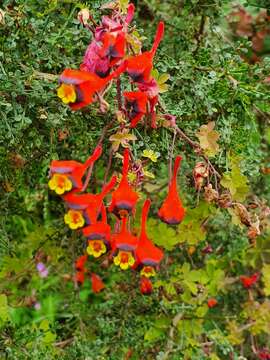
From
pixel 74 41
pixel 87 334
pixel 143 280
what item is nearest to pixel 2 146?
pixel 74 41

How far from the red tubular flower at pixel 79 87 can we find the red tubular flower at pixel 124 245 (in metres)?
0.21

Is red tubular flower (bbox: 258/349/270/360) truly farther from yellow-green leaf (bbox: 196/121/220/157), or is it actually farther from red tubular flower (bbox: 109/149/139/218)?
red tubular flower (bbox: 109/149/139/218)

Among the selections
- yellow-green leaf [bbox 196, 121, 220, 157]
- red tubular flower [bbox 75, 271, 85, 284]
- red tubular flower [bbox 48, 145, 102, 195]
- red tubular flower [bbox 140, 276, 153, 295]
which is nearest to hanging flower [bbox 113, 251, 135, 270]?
red tubular flower [bbox 48, 145, 102, 195]

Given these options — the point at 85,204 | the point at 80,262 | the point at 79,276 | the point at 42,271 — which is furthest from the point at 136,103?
the point at 42,271

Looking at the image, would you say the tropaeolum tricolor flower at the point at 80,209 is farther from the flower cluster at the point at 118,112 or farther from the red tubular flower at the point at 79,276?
the red tubular flower at the point at 79,276

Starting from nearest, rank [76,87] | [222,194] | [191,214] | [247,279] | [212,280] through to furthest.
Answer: [76,87]
[222,194]
[191,214]
[212,280]
[247,279]

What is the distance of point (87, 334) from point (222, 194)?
73 centimetres

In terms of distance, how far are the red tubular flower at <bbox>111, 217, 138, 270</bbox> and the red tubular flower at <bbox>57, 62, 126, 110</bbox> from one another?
21 cm

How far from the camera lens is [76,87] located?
0.95m

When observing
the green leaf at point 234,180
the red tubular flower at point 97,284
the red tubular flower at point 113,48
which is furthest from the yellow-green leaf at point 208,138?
the red tubular flower at point 97,284

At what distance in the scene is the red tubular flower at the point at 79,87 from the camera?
3.13 feet

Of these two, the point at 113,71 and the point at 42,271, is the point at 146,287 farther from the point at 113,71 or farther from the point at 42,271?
the point at 113,71

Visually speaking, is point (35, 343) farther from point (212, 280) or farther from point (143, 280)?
point (212, 280)

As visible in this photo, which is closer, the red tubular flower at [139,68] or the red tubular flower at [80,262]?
the red tubular flower at [139,68]
